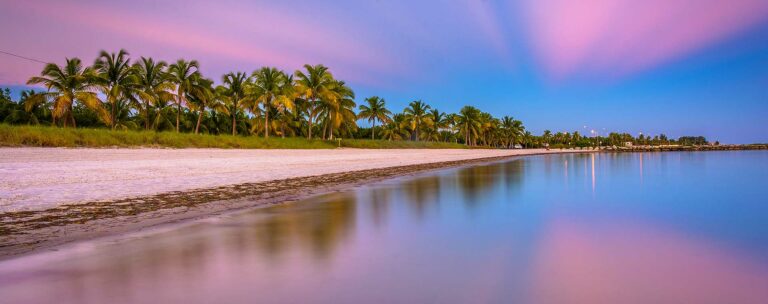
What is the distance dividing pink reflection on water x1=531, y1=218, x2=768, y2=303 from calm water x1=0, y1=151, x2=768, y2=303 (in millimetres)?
20

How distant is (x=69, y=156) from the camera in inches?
723

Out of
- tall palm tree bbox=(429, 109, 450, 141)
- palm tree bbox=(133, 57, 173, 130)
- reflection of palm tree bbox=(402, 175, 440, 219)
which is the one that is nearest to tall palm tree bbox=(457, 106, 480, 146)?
tall palm tree bbox=(429, 109, 450, 141)

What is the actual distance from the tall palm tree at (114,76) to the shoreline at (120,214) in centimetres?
2579

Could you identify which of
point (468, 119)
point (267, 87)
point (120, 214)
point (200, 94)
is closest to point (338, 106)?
point (267, 87)

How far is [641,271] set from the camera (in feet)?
17.0

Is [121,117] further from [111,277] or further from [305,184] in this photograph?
[111,277]

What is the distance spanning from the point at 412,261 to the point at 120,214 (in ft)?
20.6

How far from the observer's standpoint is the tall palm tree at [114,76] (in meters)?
33.7

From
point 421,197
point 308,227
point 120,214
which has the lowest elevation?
point 421,197

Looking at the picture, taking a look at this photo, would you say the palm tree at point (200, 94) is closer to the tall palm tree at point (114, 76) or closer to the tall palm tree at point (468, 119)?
the tall palm tree at point (114, 76)

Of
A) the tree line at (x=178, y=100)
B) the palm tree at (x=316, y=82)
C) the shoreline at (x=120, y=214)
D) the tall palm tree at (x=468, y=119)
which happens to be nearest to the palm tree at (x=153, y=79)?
the tree line at (x=178, y=100)

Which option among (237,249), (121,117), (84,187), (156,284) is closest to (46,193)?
(84,187)

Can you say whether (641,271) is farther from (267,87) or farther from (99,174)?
(267,87)

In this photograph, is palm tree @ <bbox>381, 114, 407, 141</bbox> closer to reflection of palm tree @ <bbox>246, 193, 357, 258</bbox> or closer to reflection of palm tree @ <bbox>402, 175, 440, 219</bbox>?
reflection of palm tree @ <bbox>402, 175, 440, 219</bbox>
